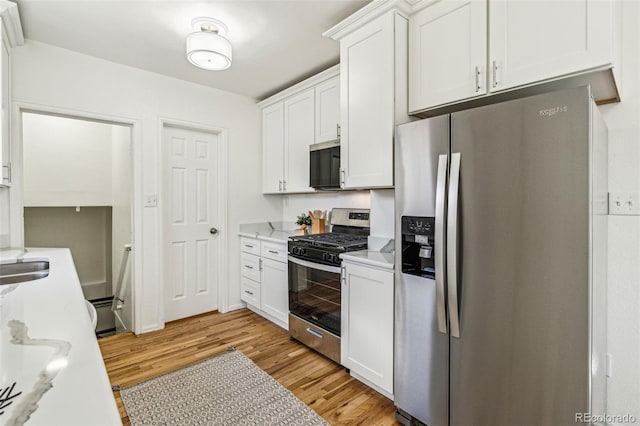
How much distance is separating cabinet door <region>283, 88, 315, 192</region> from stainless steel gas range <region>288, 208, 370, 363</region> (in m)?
0.66

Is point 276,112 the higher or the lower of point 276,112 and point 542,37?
the higher

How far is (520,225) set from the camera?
1.32 metres

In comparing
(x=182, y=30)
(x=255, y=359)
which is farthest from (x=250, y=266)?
(x=182, y=30)

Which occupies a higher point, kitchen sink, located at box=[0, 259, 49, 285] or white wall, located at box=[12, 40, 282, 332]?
white wall, located at box=[12, 40, 282, 332]

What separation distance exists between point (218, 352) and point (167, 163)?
6.45 feet

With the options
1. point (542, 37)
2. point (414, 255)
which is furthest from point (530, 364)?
point (542, 37)

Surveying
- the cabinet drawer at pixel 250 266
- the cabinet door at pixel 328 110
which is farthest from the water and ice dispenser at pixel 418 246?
the cabinet drawer at pixel 250 266

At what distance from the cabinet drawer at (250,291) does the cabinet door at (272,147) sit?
1.09 metres

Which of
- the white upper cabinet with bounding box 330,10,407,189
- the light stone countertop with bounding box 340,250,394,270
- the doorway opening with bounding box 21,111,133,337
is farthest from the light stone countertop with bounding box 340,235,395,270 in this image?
the doorway opening with bounding box 21,111,133,337

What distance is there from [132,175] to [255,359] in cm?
209

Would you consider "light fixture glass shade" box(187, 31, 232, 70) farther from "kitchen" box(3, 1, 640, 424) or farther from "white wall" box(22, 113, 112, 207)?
"white wall" box(22, 113, 112, 207)

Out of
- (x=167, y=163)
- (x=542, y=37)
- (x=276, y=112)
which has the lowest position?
(x=167, y=163)

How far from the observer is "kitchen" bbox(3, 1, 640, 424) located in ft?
5.18

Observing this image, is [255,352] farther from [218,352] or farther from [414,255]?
[414,255]
